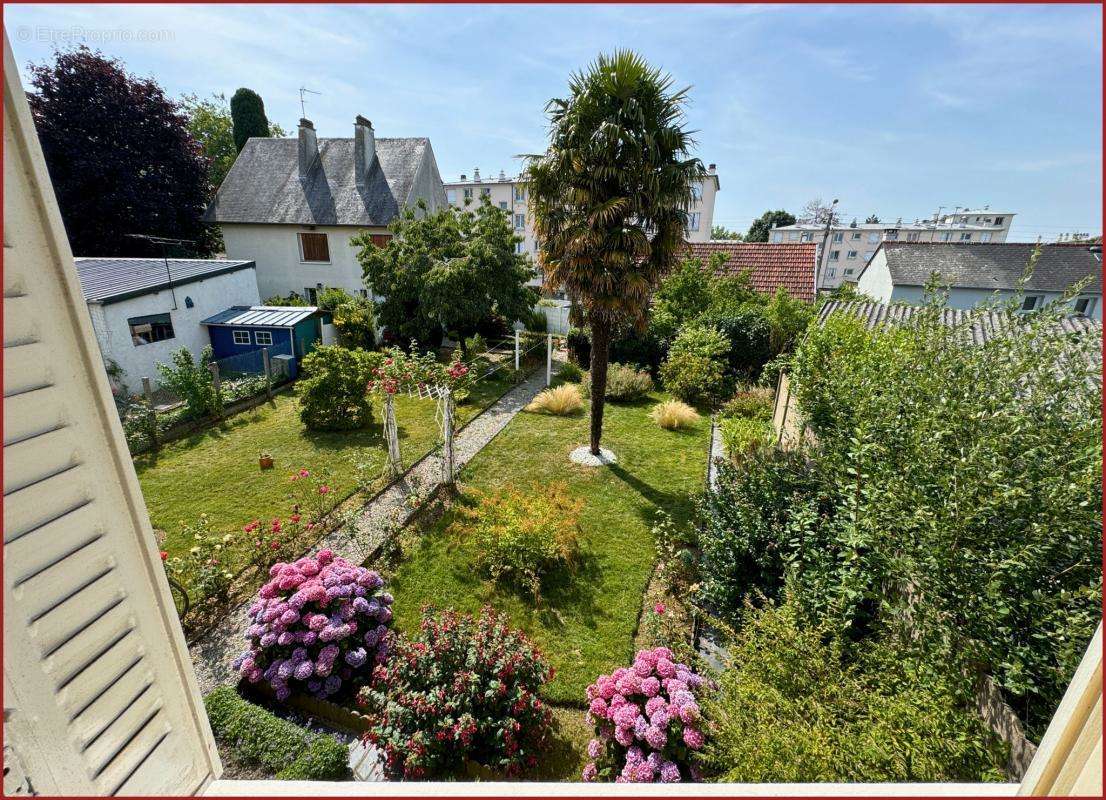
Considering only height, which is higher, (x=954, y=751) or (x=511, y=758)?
(x=954, y=751)

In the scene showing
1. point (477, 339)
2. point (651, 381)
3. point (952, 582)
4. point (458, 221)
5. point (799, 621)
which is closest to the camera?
point (952, 582)

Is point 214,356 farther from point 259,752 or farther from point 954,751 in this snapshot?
point 954,751

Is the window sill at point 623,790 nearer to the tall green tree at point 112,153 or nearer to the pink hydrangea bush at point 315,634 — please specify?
the pink hydrangea bush at point 315,634

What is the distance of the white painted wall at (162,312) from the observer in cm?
1212

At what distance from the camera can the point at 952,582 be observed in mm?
3160

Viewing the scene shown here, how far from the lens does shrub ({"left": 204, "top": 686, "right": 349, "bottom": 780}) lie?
391 centimetres

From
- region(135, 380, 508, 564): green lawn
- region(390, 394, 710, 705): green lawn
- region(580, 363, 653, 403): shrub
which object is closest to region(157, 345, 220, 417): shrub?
region(135, 380, 508, 564): green lawn

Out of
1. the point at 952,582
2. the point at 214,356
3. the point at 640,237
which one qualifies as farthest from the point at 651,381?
the point at 214,356

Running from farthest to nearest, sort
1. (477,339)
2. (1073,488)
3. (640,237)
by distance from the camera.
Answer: (477,339)
(640,237)
(1073,488)

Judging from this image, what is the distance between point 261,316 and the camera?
1552cm

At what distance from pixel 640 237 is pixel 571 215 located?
4.36ft

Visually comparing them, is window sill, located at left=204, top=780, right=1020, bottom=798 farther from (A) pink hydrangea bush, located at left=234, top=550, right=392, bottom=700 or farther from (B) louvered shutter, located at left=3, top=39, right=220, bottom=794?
(A) pink hydrangea bush, located at left=234, top=550, right=392, bottom=700

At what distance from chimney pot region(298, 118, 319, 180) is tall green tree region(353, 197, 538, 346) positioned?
7701 mm

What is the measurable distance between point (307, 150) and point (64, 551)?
24.8 m
